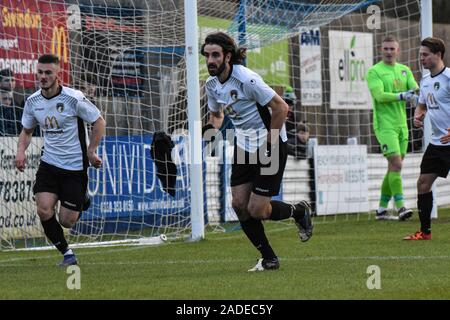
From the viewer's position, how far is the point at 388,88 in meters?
16.3

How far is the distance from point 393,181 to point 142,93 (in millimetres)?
3885

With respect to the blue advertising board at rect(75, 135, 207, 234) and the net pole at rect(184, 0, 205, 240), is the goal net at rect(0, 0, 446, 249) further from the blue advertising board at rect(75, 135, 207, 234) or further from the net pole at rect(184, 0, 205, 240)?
the net pole at rect(184, 0, 205, 240)

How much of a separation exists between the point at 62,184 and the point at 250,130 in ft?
7.30

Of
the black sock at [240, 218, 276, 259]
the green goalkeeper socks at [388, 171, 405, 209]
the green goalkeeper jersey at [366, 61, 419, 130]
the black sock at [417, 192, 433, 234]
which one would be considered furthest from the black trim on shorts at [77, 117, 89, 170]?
the green goalkeeper socks at [388, 171, 405, 209]

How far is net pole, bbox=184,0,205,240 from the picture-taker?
14078 millimetres

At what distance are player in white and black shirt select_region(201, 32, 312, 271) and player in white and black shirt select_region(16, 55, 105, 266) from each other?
1601mm

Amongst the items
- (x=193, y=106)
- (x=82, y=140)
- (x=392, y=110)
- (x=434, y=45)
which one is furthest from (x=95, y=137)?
(x=392, y=110)

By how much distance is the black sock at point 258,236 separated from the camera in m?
10.1

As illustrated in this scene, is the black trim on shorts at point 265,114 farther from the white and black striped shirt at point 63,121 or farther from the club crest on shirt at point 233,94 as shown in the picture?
the white and black striped shirt at point 63,121

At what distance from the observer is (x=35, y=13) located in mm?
14648

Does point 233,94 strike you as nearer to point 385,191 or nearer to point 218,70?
point 218,70

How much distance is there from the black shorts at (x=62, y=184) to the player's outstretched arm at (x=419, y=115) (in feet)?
13.6
